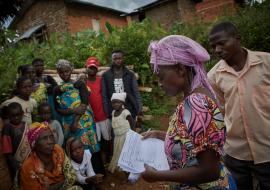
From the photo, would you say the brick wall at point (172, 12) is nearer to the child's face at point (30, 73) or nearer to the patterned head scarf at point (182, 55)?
the child's face at point (30, 73)

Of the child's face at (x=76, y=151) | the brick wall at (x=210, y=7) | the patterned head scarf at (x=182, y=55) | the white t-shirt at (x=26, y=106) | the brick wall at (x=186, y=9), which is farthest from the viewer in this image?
the brick wall at (x=186, y=9)

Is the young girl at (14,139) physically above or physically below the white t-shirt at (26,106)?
below

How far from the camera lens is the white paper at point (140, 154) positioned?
2.05 meters

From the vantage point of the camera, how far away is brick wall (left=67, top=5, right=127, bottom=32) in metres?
19.4

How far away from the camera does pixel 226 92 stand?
9.24 feet

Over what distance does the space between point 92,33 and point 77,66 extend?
2.96 meters

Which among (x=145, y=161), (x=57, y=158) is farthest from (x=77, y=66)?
(x=145, y=161)

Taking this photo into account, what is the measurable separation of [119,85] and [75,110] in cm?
110

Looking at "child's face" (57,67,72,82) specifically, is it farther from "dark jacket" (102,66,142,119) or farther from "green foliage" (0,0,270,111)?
"green foliage" (0,0,270,111)

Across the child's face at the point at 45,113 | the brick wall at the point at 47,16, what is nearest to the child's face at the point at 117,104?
the child's face at the point at 45,113

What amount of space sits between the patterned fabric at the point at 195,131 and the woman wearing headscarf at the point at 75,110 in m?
3.19

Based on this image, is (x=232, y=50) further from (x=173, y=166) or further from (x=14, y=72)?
(x=14, y=72)

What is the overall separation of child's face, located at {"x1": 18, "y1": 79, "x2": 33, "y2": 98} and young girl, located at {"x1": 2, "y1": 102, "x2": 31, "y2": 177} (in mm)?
341

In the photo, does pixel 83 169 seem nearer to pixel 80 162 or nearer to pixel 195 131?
pixel 80 162
